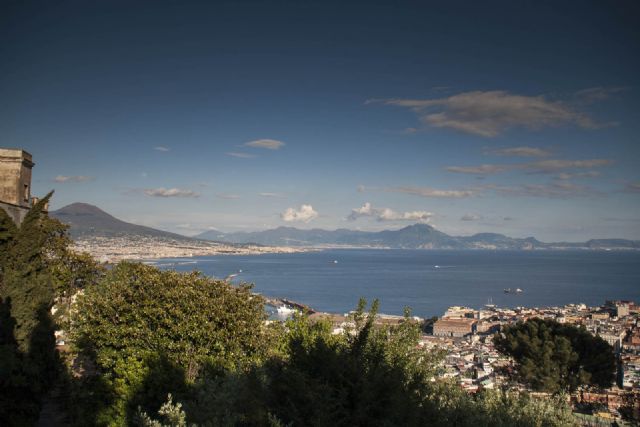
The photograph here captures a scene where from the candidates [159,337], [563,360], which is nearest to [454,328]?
[563,360]

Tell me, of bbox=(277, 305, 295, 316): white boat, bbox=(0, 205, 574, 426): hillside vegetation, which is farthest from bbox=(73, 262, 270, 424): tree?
bbox=(277, 305, 295, 316): white boat

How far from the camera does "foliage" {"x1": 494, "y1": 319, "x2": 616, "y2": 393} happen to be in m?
16.2

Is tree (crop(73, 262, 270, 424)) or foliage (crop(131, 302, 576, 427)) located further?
tree (crop(73, 262, 270, 424))

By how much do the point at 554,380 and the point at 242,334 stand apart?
39.4ft

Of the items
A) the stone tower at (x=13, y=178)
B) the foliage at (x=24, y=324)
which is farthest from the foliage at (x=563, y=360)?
the stone tower at (x=13, y=178)

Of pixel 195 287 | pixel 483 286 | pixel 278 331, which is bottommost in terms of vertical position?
pixel 483 286

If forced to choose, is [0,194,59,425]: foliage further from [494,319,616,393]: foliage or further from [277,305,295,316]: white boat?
[277,305,295,316]: white boat

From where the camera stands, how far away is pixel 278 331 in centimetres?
1107

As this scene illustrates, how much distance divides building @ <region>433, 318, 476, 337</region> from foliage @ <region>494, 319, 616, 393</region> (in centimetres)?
3267

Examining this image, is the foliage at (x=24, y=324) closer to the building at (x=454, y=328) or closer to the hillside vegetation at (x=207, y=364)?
the hillside vegetation at (x=207, y=364)

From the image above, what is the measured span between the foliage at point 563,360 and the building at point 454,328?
1286 inches

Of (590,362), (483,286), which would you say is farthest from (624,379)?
(483,286)

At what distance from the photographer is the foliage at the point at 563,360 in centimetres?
1625

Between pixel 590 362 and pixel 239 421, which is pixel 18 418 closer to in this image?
pixel 239 421
